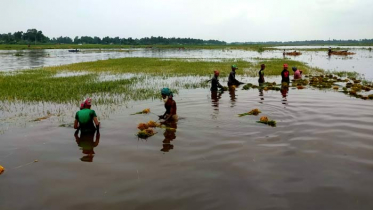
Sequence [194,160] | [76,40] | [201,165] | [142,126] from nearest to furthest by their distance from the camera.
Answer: [201,165], [194,160], [142,126], [76,40]

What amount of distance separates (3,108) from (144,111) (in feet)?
19.0

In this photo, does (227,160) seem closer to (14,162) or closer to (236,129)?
(236,129)

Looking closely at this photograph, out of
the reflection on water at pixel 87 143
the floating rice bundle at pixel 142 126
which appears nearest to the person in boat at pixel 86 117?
the reflection on water at pixel 87 143

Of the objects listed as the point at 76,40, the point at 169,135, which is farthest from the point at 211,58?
the point at 76,40

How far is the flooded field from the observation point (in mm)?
4793

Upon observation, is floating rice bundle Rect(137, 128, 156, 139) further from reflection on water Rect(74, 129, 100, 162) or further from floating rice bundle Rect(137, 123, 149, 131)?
reflection on water Rect(74, 129, 100, 162)

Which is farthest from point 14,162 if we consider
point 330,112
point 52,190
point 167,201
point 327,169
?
point 330,112

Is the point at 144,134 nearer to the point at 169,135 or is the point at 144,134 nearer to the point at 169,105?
the point at 169,135

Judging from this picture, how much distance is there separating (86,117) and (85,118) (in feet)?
0.13

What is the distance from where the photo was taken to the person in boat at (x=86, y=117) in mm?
7871

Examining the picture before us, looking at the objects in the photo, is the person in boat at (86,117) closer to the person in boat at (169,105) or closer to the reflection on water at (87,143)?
the reflection on water at (87,143)

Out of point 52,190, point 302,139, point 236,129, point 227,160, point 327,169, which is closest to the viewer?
point 52,190

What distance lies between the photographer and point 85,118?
7.96 m

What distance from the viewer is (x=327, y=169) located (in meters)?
5.77
